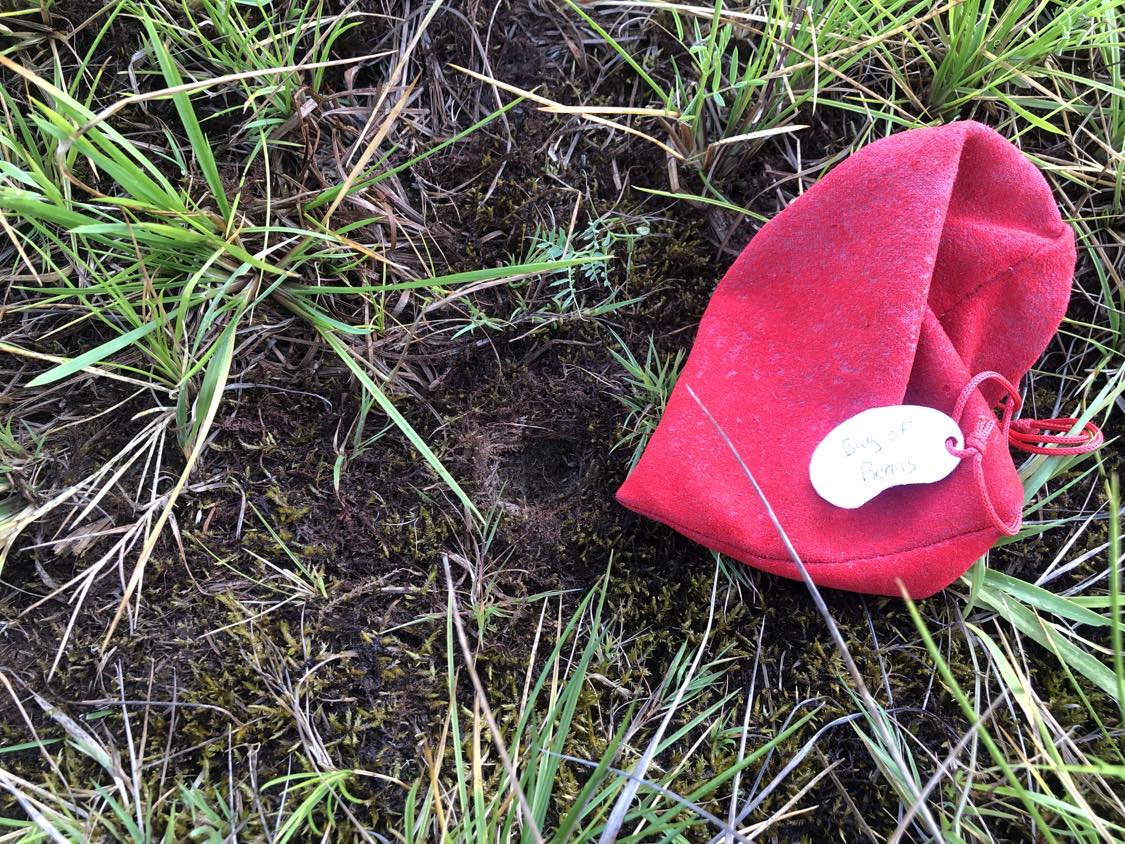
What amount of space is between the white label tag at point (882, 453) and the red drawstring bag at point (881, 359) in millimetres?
21

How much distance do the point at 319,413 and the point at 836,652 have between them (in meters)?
0.91

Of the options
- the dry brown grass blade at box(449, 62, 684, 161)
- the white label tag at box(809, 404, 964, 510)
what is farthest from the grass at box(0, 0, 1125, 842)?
→ the white label tag at box(809, 404, 964, 510)

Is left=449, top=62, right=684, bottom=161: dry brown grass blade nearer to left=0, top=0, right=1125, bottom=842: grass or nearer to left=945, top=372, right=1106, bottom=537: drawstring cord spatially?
left=0, top=0, right=1125, bottom=842: grass

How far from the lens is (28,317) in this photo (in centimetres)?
117

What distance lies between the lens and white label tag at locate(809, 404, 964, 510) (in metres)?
1.02

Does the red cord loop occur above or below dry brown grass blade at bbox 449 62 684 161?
below

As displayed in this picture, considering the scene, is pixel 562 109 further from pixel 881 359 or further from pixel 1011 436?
pixel 1011 436

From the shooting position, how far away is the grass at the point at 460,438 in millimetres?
1055

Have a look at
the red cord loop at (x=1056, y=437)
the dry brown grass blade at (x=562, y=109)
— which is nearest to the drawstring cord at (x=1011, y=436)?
the red cord loop at (x=1056, y=437)

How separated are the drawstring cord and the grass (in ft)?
0.18

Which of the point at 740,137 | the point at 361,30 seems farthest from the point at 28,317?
the point at 740,137

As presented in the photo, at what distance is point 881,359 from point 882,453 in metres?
0.14

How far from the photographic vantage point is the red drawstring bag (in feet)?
3.38

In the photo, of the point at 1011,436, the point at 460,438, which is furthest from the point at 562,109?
the point at 1011,436
